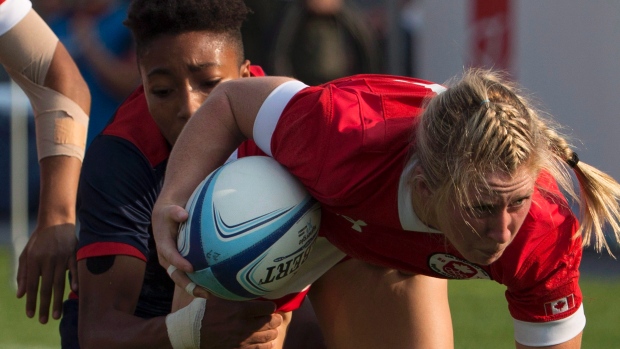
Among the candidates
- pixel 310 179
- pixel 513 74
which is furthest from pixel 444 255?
pixel 513 74

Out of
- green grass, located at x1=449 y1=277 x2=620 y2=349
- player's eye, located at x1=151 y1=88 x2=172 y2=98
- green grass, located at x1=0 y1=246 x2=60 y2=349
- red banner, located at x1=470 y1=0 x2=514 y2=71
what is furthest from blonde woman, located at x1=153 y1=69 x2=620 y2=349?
red banner, located at x1=470 y1=0 x2=514 y2=71

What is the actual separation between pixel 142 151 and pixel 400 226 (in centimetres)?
115

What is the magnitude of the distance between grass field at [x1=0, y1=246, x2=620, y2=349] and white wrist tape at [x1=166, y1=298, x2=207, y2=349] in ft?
8.19

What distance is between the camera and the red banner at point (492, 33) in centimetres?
830

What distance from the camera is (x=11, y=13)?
377 centimetres

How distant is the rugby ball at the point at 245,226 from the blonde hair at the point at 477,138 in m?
0.43

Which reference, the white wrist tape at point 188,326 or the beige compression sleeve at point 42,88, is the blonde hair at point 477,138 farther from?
the beige compression sleeve at point 42,88

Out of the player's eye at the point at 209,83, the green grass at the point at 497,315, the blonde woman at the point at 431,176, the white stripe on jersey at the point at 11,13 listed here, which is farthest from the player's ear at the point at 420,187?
the green grass at the point at 497,315

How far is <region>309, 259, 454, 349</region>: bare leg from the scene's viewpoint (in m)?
3.79

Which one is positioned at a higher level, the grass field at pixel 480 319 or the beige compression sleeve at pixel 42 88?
the beige compression sleeve at pixel 42 88

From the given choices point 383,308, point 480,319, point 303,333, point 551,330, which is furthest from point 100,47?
point 551,330

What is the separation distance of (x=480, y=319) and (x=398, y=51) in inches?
125

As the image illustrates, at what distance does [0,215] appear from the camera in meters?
9.58

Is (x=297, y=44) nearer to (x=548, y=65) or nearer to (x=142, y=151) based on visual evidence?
(x=548, y=65)
